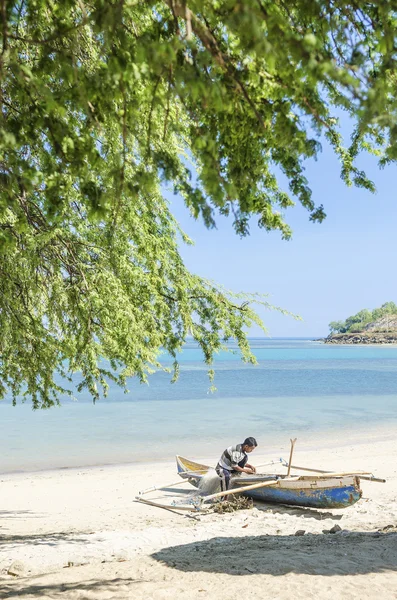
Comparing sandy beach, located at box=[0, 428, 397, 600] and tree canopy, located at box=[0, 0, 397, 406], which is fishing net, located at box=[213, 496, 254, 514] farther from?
tree canopy, located at box=[0, 0, 397, 406]

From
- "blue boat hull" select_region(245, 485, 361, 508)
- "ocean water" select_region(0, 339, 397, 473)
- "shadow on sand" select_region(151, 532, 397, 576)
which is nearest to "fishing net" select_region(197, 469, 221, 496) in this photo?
"blue boat hull" select_region(245, 485, 361, 508)

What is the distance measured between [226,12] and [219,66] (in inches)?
18.0

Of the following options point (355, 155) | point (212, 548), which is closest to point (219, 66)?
point (355, 155)

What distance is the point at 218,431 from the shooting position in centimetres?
2730

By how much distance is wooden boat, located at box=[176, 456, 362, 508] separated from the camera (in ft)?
35.3

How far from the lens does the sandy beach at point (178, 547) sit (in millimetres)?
6179

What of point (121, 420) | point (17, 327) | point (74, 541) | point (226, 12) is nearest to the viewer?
point (226, 12)

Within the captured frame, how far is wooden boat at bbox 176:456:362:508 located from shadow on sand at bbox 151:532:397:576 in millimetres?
1462

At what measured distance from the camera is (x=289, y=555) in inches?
293

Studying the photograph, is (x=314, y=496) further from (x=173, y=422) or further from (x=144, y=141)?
(x=173, y=422)

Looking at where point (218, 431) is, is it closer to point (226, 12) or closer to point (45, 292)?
point (45, 292)

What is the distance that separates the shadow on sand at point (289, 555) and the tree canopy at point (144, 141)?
103 inches

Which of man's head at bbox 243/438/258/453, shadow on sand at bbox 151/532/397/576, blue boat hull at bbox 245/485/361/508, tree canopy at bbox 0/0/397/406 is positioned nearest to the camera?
tree canopy at bbox 0/0/397/406

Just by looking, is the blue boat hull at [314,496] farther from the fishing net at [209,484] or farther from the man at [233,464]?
the fishing net at [209,484]
